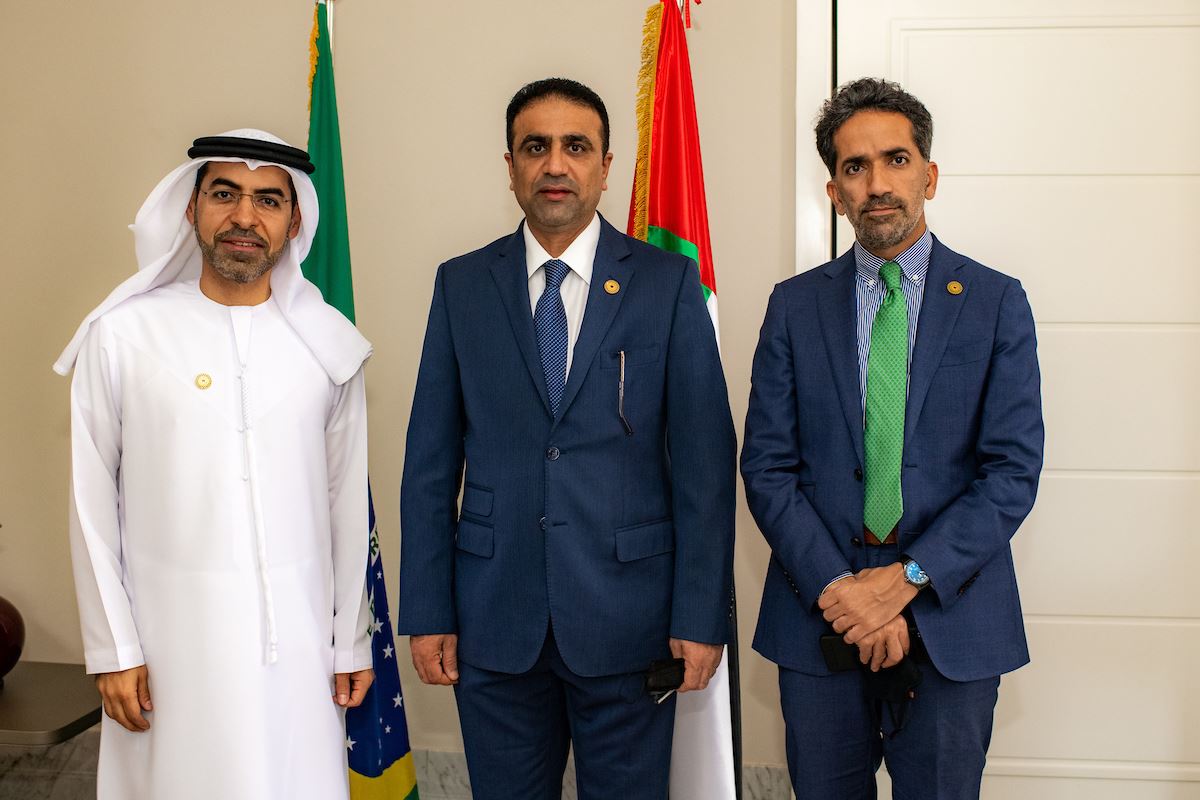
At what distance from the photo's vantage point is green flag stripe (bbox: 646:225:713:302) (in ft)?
8.03

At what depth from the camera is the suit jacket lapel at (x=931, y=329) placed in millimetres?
1844

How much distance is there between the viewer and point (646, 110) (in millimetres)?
2518

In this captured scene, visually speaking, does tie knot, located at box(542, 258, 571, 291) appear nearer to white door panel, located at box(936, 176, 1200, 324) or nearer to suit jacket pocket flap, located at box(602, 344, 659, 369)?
suit jacket pocket flap, located at box(602, 344, 659, 369)

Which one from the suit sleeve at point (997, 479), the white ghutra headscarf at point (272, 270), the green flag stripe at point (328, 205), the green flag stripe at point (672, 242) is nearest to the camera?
the suit sleeve at point (997, 479)

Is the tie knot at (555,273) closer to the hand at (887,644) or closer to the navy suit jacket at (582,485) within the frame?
the navy suit jacket at (582,485)

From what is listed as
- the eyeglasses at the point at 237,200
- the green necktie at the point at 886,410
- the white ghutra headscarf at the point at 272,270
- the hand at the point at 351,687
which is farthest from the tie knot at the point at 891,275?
the hand at the point at 351,687

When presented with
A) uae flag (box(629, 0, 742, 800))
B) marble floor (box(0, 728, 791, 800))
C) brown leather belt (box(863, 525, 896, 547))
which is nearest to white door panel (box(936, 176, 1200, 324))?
uae flag (box(629, 0, 742, 800))

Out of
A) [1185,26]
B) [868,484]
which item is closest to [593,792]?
[868,484]

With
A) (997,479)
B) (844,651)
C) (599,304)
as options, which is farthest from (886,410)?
(599,304)

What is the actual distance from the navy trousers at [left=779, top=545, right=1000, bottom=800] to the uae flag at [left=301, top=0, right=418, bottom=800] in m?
0.97

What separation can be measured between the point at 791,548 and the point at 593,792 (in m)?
0.62

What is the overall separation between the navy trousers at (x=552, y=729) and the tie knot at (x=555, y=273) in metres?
0.69

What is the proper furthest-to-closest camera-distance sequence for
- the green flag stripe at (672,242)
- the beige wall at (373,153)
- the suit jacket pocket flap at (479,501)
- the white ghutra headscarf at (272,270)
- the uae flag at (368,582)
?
the beige wall at (373,153)
the green flag stripe at (672,242)
the uae flag at (368,582)
the white ghutra headscarf at (272,270)
the suit jacket pocket flap at (479,501)

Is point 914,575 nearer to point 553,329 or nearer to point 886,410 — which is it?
point 886,410
